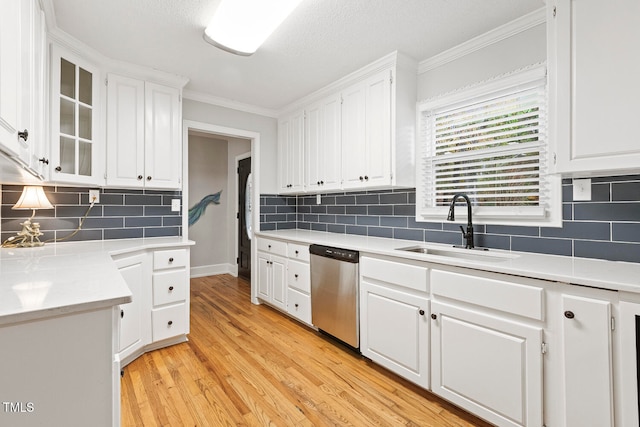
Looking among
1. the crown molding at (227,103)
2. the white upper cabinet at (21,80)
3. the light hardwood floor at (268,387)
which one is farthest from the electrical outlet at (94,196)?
the light hardwood floor at (268,387)

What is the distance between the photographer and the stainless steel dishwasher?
237 centimetres

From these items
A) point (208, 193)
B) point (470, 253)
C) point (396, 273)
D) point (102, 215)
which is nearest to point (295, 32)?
point (396, 273)

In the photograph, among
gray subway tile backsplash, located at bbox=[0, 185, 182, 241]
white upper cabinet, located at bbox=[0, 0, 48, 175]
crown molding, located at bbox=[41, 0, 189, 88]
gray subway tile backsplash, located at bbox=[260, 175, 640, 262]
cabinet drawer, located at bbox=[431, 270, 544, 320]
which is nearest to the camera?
white upper cabinet, located at bbox=[0, 0, 48, 175]

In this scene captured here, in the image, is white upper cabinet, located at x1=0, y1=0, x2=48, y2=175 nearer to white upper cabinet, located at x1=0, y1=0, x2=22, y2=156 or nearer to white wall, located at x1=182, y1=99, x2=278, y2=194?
white upper cabinet, located at x1=0, y1=0, x2=22, y2=156

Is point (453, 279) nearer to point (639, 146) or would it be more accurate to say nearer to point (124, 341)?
point (639, 146)

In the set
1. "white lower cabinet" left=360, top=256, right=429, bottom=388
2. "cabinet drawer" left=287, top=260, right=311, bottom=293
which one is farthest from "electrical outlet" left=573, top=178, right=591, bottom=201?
"cabinet drawer" left=287, top=260, right=311, bottom=293

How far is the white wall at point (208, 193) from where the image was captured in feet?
16.3

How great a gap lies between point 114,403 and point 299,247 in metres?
2.05

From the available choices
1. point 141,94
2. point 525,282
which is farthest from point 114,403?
point 141,94

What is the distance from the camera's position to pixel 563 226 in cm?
181

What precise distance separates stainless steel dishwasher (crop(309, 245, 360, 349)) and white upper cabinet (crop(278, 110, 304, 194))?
107 cm

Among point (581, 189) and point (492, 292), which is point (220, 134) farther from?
point (581, 189)

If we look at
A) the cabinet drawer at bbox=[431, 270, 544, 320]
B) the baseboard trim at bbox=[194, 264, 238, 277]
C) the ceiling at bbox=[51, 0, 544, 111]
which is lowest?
the baseboard trim at bbox=[194, 264, 238, 277]

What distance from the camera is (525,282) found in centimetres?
144
